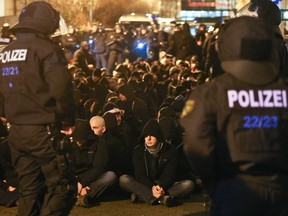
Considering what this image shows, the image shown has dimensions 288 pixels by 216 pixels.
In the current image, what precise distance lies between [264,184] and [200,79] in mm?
10560

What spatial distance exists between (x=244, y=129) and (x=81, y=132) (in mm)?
4548

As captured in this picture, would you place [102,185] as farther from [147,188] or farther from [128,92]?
[128,92]

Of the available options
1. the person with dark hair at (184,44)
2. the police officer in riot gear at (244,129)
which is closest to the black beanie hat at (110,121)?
the police officer in riot gear at (244,129)

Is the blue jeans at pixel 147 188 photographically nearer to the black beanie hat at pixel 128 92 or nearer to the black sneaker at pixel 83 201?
the black sneaker at pixel 83 201

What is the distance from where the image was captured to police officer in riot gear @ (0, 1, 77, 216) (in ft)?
18.5

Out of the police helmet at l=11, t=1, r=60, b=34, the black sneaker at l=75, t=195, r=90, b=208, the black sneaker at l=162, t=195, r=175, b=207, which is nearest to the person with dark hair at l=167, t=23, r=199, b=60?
the black sneaker at l=162, t=195, r=175, b=207

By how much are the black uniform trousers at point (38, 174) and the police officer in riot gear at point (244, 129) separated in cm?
180

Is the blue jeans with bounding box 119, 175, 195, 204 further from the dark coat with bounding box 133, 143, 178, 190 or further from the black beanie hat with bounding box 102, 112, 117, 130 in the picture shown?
the black beanie hat with bounding box 102, 112, 117, 130

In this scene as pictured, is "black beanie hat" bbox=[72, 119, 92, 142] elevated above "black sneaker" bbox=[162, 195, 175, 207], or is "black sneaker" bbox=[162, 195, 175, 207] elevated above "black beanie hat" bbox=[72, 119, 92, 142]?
"black beanie hat" bbox=[72, 119, 92, 142]

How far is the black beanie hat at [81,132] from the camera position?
8.41 meters

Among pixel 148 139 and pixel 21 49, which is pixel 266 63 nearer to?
pixel 21 49

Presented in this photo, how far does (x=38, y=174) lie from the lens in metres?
5.79

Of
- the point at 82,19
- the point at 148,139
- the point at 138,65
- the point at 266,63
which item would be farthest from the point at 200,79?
the point at 82,19

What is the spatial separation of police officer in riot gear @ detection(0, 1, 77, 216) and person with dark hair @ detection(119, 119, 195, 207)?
269 centimetres
